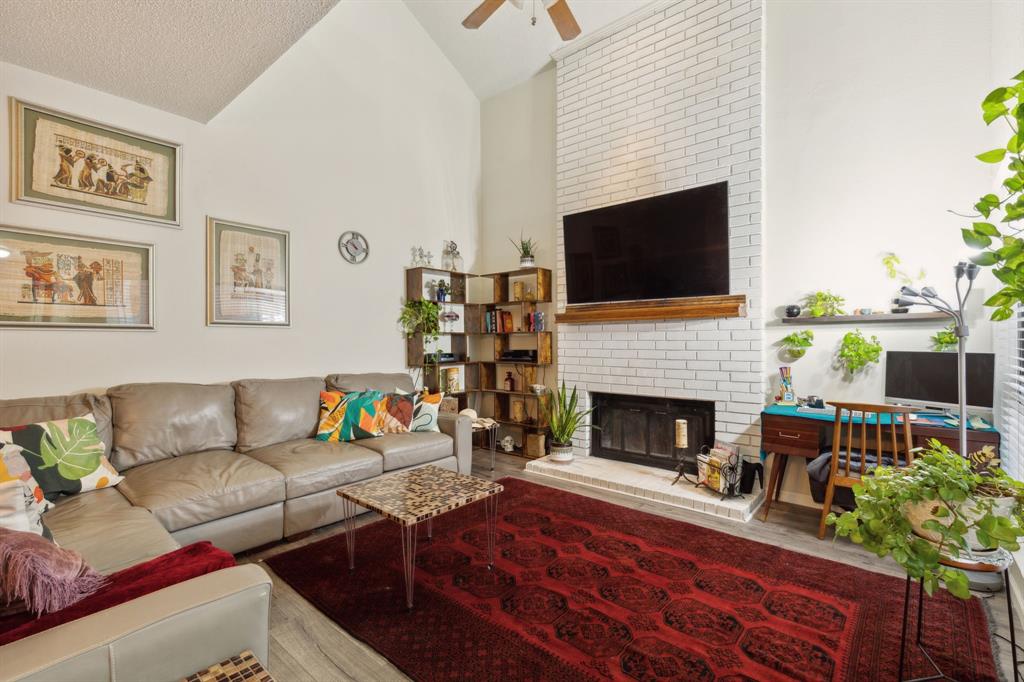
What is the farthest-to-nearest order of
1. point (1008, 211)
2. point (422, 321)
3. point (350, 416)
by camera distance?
point (422, 321)
point (350, 416)
point (1008, 211)

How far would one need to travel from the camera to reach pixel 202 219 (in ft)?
10.6

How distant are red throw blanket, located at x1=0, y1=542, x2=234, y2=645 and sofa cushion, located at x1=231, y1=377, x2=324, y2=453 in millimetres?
1598

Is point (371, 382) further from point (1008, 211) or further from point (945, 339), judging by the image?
point (945, 339)

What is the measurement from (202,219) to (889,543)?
4018 mm

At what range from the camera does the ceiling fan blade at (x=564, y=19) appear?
8.63 feet

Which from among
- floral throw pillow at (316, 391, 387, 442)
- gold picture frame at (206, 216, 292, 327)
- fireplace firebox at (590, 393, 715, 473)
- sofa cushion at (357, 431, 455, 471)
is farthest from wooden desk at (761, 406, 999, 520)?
gold picture frame at (206, 216, 292, 327)

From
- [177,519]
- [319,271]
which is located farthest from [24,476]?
[319,271]

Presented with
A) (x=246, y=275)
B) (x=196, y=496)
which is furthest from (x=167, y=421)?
(x=246, y=275)

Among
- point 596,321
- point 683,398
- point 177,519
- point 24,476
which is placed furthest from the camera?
point 596,321

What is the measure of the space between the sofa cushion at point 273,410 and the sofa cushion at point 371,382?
218 mm

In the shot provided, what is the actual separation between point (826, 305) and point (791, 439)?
3.20 feet

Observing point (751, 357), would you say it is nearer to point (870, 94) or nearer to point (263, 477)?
point (870, 94)

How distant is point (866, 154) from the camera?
3.10 meters

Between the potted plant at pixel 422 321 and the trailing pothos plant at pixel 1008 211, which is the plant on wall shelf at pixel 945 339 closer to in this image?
the trailing pothos plant at pixel 1008 211
